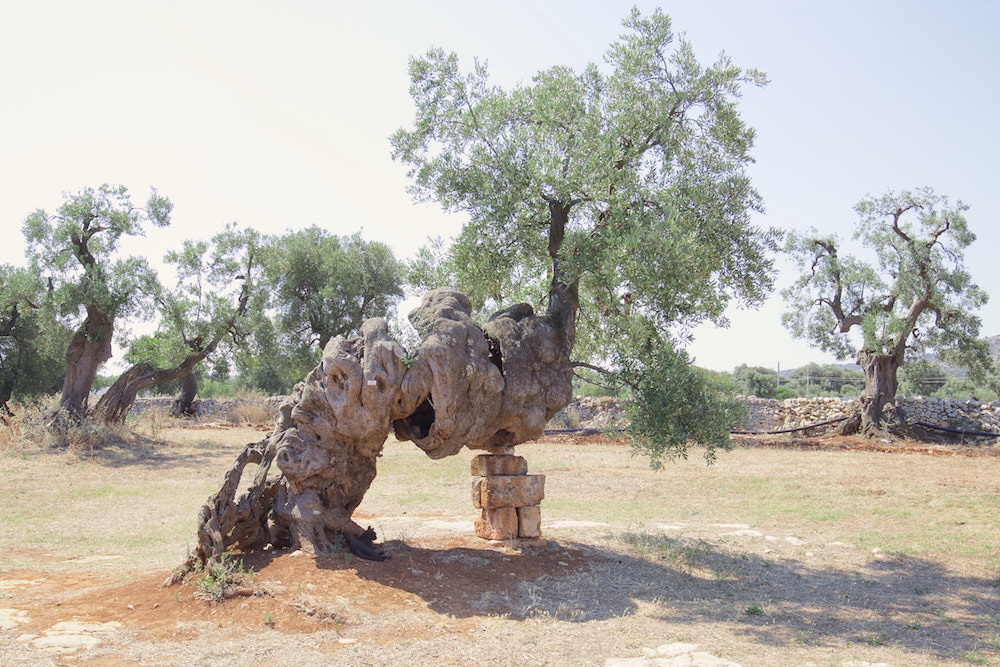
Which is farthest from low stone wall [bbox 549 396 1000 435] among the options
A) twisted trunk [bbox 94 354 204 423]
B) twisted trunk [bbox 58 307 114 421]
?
twisted trunk [bbox 58 307 114 421]

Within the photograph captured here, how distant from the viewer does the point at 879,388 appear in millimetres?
25594

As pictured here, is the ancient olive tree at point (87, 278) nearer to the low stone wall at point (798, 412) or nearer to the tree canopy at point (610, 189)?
the low stone wall at point (798, 412)

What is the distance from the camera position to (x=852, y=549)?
11.9 metres

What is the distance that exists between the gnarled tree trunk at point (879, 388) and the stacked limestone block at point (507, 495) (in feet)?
62.8

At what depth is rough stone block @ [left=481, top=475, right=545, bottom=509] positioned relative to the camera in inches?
402

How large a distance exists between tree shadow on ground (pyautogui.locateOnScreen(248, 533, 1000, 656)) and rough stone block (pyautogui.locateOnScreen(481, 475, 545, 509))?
0.64 metres

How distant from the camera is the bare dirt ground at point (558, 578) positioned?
6.81 meters

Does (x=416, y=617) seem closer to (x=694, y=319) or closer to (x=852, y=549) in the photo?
(x=694, y=319)

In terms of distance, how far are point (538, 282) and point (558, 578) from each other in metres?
4.55

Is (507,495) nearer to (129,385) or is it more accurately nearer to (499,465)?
(499,465)

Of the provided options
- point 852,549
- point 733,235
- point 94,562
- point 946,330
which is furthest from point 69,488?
point 946,330

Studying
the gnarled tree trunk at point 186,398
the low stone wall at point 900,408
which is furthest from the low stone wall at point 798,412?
the gnarled tree trunk at point 186,398

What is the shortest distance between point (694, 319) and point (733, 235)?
132cm

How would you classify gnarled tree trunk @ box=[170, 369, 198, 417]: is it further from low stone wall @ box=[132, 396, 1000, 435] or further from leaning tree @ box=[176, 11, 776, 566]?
leaning tree @ box=[176, 11, 776, 566]
